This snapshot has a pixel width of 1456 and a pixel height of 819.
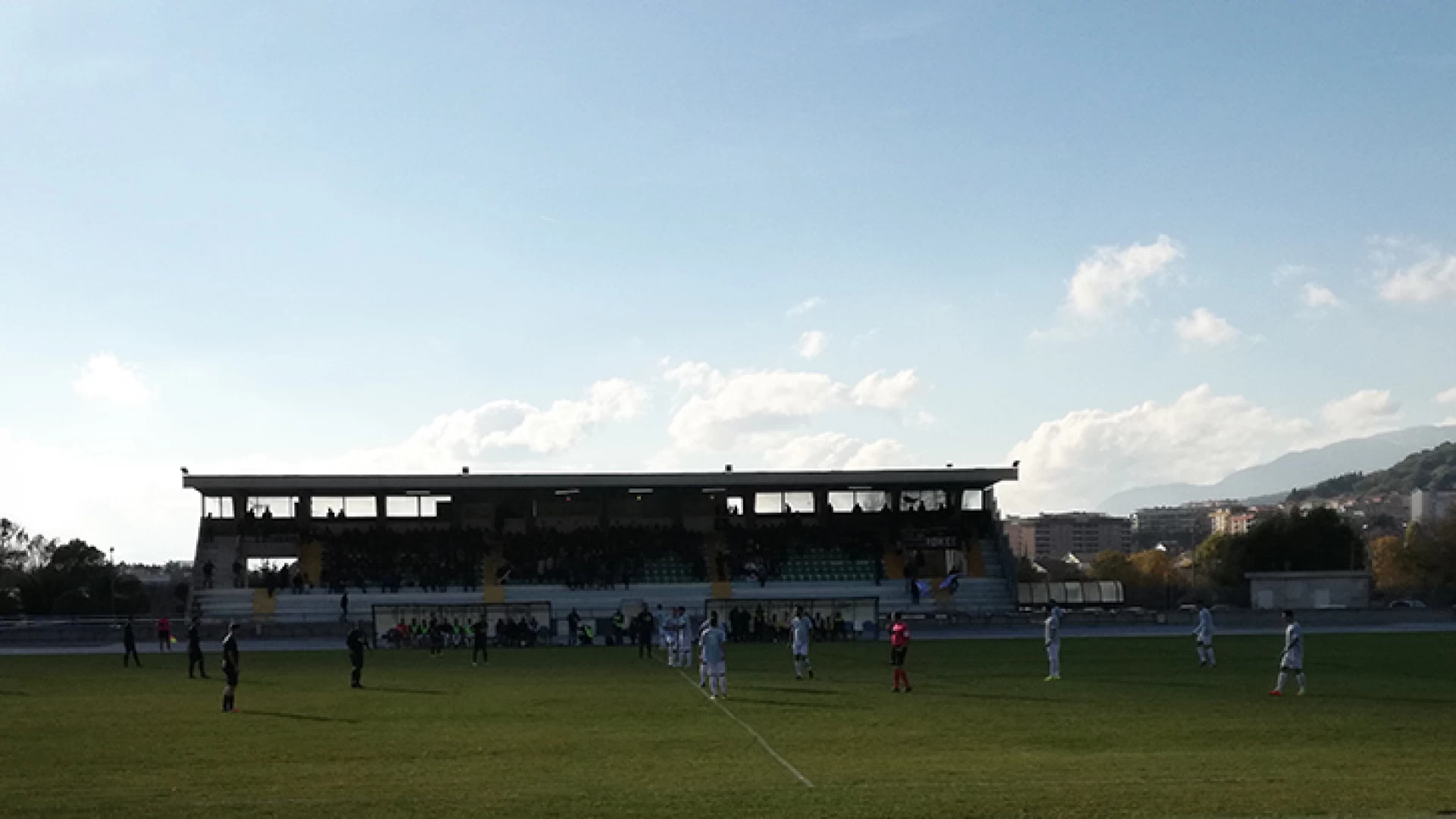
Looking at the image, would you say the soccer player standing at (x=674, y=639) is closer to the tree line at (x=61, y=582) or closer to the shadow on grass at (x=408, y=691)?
the shadow on grass at (x=408, y=691)

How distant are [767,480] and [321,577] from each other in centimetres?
2308

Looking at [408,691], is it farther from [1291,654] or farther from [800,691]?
[1291,654]

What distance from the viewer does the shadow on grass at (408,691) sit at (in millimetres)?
34500

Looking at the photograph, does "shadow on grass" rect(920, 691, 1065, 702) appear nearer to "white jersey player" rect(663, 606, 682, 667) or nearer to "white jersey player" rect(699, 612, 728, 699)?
"white jersey player" rect(699, 612, 728, 699)

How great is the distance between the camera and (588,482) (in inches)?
3036

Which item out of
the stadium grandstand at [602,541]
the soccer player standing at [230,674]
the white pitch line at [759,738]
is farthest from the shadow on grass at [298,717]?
the stadium grandstand at [602,541]

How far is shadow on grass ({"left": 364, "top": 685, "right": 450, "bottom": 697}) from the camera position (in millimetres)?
34500

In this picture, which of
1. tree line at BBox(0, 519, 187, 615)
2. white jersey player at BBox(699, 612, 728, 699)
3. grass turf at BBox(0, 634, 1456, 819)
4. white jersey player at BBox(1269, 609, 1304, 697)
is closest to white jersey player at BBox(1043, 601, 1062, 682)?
grass turf at BBox(0, 634, 1456, 819)

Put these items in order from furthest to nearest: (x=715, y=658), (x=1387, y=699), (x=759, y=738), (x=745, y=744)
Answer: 1. (x=715, y=658)
2. (x=1387, y=699)
3. (x=759, y=738)
4. (x=745, y=744)

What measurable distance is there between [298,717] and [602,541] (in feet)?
164

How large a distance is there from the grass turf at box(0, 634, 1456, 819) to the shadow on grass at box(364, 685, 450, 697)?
20cm

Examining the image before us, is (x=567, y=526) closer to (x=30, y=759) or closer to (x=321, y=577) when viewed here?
(x=321, y=577)

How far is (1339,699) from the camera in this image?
30031mm

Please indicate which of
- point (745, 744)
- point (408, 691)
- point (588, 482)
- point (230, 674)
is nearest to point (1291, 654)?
point (745, 744)
